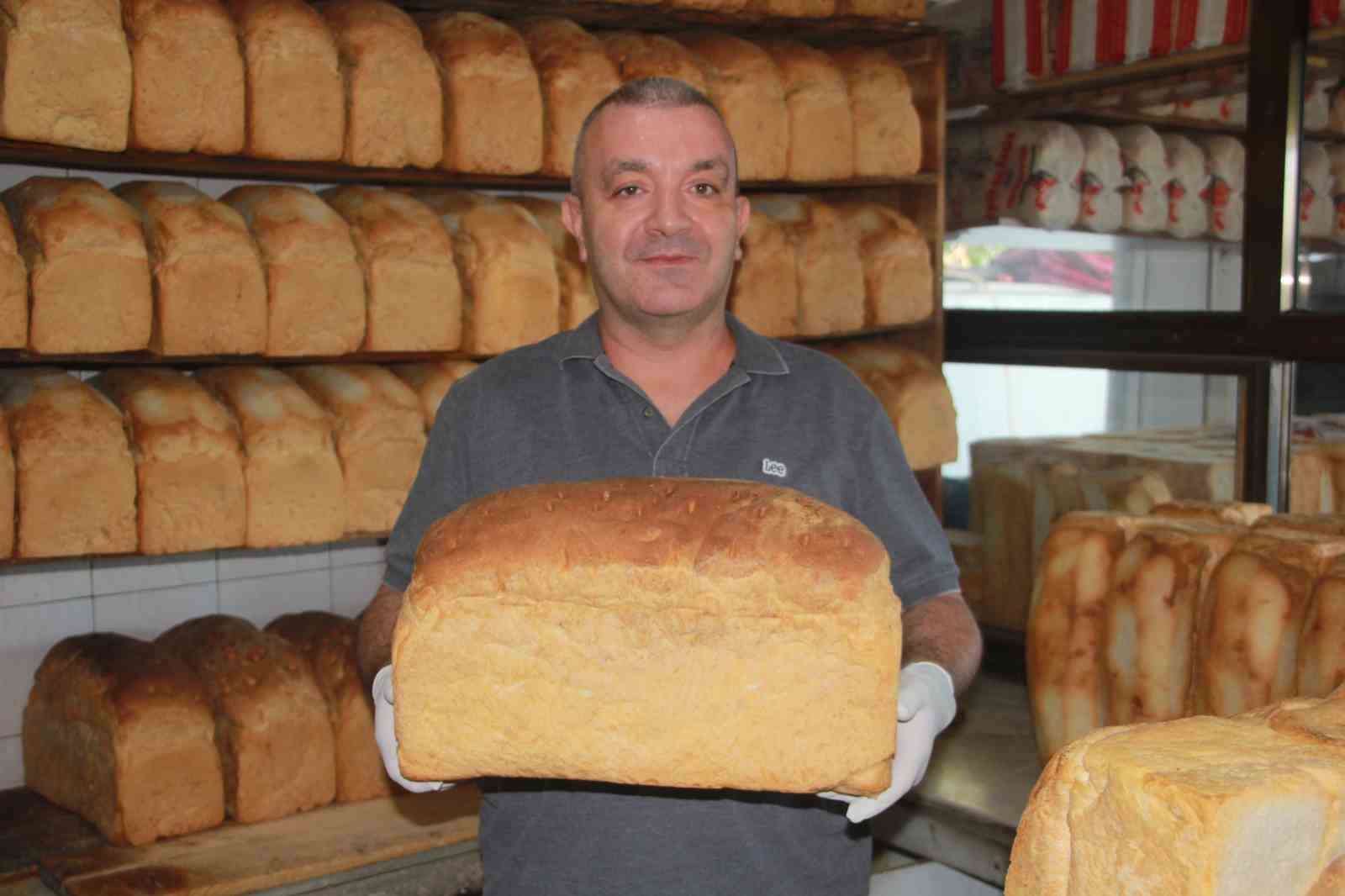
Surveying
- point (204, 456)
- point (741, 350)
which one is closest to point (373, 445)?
point (204, 456)

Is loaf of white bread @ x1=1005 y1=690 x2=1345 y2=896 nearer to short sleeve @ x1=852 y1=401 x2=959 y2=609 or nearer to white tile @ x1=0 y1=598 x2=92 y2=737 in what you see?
short sleeve @ x1=852 y1=401 x2=959 y2=609

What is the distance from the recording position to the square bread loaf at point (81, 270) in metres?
2.42

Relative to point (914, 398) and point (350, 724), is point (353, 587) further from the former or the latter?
point (914, 398)

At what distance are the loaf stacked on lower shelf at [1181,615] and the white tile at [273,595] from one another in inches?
63.3

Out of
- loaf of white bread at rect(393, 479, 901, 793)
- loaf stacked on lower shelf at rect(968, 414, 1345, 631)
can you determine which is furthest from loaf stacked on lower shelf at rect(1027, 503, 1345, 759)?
loaf of white bread at rect(393, 479, 901, 793)

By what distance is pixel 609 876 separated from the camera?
5.26ft

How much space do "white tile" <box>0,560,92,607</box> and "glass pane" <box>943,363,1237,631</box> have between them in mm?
2061

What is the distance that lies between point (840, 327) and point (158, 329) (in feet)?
5.22

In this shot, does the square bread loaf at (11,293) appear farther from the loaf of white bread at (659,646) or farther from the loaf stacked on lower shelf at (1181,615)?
the loaf stacked on lower shelf at (1181,615)

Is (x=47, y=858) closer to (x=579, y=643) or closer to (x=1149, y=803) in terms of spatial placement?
(x=579, y=643)

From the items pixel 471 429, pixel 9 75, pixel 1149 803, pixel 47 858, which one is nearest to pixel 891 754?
pixel 1149 803

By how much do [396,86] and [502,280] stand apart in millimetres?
438

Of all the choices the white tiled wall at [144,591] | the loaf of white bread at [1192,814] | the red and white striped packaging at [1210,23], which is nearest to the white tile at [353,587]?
the white tiled wall at [144,591]

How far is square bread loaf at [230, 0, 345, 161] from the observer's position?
103 inches
